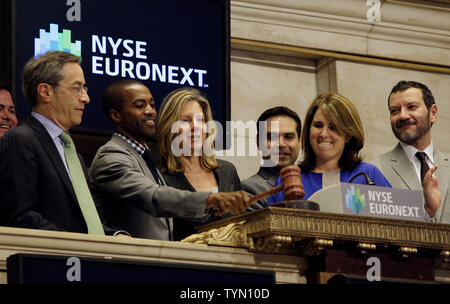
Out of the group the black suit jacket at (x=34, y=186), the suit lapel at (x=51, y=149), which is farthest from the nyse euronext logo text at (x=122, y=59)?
the black suit jacket at (x=34, y=186)

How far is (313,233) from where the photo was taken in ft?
15.3

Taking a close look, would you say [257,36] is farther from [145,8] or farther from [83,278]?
[83,278]

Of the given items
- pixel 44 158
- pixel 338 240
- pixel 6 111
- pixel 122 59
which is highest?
pixel 122 59

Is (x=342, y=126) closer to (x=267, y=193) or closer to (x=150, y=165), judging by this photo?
(x=150, y=165)

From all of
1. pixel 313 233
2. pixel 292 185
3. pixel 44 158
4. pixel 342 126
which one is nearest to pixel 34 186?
pixel 44 158

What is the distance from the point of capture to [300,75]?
360 inches

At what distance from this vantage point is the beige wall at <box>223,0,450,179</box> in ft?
29.0

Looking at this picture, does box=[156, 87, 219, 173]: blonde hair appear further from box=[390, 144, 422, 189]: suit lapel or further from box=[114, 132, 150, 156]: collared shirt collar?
box=[390, 144, 422, 189]: suit lapel

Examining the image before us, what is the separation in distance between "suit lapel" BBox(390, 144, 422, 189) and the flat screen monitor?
1422mm

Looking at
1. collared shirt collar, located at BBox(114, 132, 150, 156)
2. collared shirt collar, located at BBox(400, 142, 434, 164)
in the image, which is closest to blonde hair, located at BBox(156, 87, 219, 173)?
collared shirt collar, located at BBox(114, 132, 150, 156)

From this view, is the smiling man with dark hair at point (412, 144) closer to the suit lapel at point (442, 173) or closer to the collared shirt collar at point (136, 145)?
the suit lapel at point (442, 173)

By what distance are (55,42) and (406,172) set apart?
2.36 m

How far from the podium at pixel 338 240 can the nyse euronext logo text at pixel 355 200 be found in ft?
0.30
